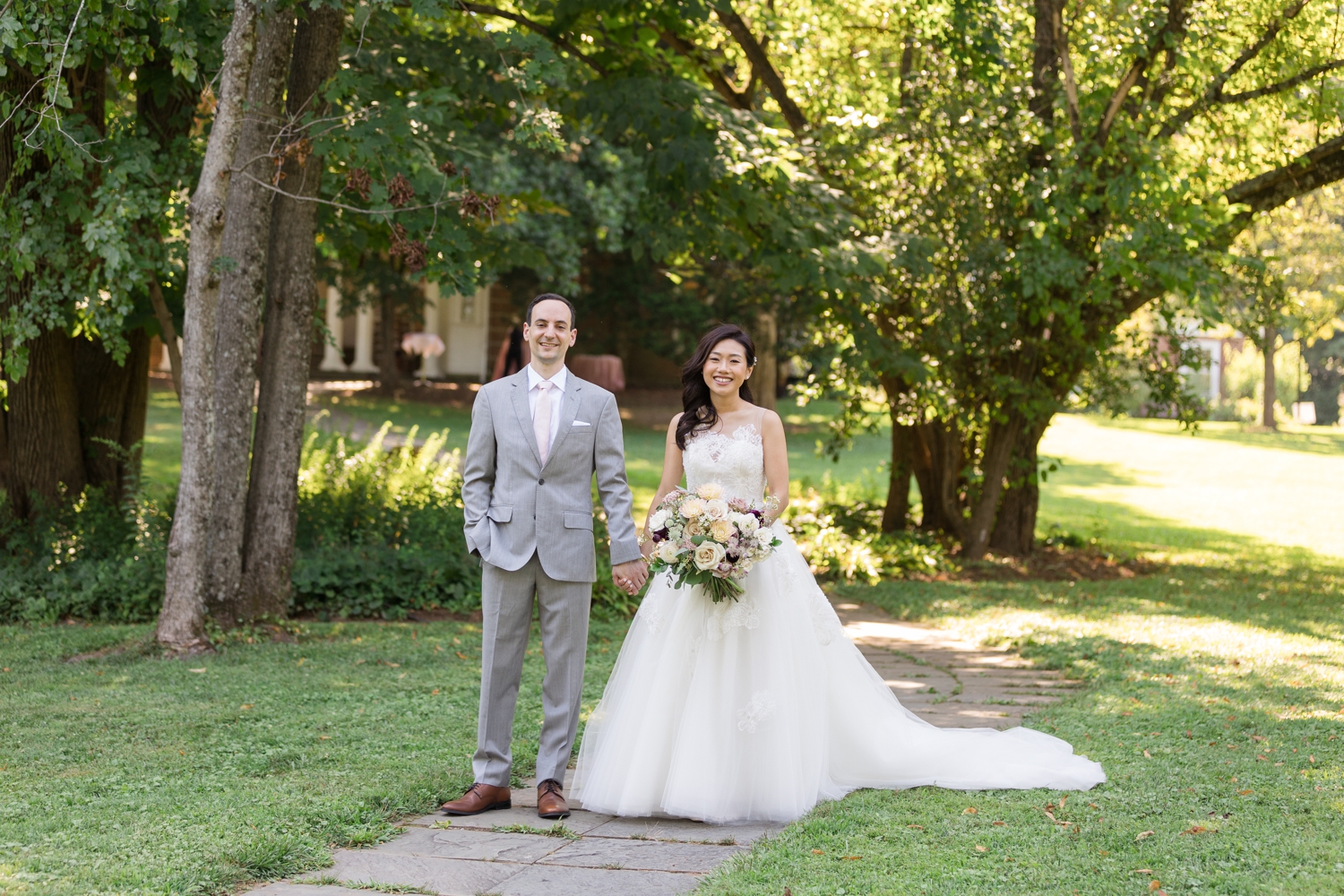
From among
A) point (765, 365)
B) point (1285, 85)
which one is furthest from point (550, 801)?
point (1285, 85)

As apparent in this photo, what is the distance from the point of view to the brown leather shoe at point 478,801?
192 inches

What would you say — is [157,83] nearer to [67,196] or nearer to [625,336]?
[67,196]

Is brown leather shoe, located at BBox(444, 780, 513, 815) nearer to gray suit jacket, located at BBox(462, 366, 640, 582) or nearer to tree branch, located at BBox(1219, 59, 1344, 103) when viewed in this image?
gray suit jacket, located at BBox(462, 366, 640, 582)

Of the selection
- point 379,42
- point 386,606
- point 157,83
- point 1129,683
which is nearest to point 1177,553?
point 1129,683

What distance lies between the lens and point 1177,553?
609 inches

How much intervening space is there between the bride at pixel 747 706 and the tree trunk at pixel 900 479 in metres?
8.80

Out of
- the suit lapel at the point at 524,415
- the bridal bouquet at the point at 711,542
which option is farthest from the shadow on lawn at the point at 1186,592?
the suit lapel at the point at 524,415

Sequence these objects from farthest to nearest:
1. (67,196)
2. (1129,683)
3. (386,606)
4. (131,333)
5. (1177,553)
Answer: (1177,553), (131,333), (386,606), (67,196), (1129,683)

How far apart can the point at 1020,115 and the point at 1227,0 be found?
2240 millimetres

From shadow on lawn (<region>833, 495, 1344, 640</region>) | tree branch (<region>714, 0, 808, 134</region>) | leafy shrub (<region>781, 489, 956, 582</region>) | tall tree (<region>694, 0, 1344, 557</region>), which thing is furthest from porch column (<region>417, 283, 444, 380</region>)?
shadow on lawn (<region>833, 495, 1344, 640</region>)

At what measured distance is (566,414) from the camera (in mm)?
4973

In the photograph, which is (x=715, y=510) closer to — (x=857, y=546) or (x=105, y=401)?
(x=105, y=401)

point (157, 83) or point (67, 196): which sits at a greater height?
point (157, 83)

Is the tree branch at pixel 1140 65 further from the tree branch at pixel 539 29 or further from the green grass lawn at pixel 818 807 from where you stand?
the tree branch at pixel 539 29
